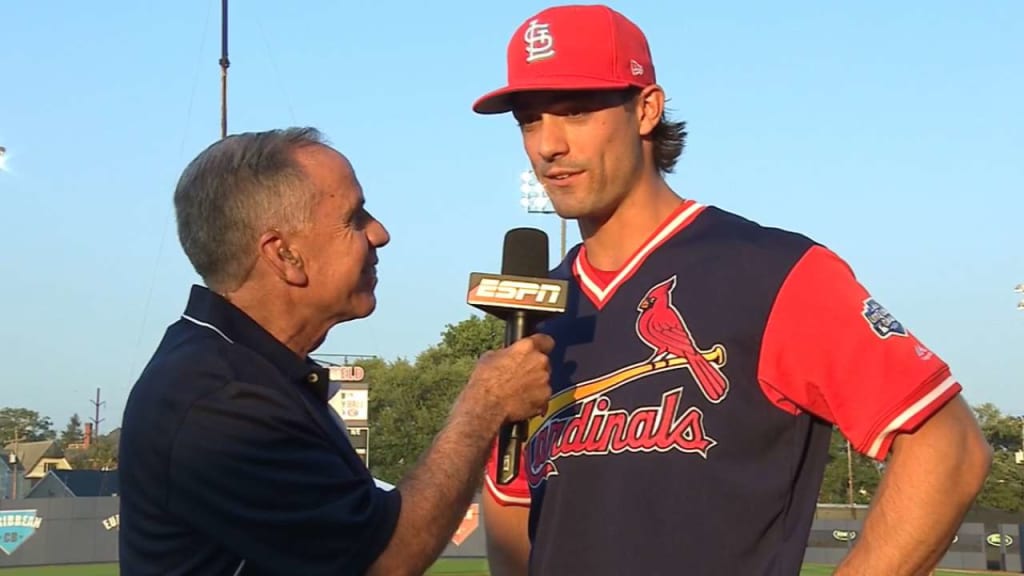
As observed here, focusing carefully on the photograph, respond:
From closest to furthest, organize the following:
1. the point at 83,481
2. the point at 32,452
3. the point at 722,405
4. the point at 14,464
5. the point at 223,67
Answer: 1. the point at 722,405
2. the point at 223,67
3. the point at 83,481
4. the point at 14,464
5. the point at 32,452

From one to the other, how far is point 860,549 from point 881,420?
28cm

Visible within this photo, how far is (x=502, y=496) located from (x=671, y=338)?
2.65 ft

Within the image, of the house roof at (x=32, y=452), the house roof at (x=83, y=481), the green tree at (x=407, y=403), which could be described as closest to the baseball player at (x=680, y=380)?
the house roof at (x=83, y=481)

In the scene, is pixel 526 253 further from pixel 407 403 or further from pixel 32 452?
pixel 32 452

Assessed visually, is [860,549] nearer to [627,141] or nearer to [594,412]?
[594,412]

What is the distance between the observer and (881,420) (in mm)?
2736

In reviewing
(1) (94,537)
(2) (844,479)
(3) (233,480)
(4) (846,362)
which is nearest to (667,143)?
(4) (846,362)

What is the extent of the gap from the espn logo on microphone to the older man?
10cm

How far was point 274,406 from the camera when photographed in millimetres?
3111

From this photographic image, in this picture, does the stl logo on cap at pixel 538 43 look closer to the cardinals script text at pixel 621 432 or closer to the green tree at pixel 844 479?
the cardinals script text at pixel 621 432

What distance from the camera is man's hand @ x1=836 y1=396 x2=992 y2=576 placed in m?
2.70

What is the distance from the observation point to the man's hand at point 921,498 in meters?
2.70

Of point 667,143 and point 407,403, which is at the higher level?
point 667,143

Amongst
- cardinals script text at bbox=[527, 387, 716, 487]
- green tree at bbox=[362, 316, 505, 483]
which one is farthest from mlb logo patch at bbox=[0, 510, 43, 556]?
cardinals script text at bbox=[527, 387, 716, 487]
